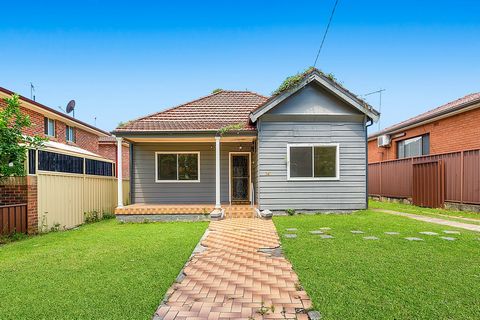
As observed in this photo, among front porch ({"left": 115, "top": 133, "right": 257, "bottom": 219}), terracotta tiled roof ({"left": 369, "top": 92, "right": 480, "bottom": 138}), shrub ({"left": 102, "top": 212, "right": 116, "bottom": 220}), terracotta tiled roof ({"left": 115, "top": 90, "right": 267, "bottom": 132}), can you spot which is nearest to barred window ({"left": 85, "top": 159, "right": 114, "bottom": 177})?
front porch ({"left": 115, "top": 133, "right": 257, "bottom": 219})

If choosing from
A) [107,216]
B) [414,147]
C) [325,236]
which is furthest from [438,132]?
[107,216]

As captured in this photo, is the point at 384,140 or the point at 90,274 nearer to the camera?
the point at 90,274

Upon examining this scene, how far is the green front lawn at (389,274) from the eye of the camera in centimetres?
323

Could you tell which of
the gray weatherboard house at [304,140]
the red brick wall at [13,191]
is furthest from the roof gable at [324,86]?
the red brick wall at [13,191]

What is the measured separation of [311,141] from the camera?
435 inches

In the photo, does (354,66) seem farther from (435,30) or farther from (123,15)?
(123,15)

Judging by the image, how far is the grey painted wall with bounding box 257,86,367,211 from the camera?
11.0 metres

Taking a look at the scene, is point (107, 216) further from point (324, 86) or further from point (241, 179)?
point (324, 86)

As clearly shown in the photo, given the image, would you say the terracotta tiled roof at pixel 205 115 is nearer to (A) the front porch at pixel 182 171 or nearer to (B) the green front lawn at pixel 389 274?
(A) the front porch at pixel 182 171

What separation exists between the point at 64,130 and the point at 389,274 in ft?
56.9

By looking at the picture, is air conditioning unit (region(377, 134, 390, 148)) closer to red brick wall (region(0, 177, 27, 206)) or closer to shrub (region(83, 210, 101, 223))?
shrub (region(83, 210, 101, 223))

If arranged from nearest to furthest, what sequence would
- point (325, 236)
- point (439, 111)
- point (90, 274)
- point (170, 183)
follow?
point (90, 274) < point (325, 236) < point (170, 183) < point (439, 111)

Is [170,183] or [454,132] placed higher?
[454,132]

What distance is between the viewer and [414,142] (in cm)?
1625
